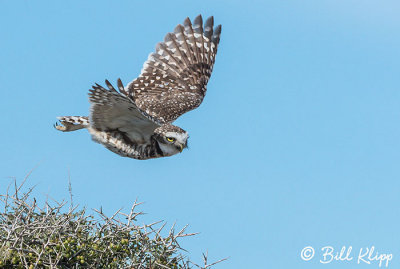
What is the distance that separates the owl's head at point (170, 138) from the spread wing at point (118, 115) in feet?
0.48

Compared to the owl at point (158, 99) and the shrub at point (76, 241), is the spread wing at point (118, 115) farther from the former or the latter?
the shrub at point (76, 241)

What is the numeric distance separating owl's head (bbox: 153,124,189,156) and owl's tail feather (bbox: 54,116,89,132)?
48.9 inches

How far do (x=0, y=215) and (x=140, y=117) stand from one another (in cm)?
421

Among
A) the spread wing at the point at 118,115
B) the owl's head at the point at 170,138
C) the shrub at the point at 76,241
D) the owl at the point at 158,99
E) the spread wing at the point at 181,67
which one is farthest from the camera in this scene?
the spread wing at the point at 181,67

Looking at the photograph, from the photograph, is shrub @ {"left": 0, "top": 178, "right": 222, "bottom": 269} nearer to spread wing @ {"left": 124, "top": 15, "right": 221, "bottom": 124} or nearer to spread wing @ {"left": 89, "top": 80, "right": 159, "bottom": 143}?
spread wing @ {"left": 89, "top": 80, "right": 159, "bottom": 143}

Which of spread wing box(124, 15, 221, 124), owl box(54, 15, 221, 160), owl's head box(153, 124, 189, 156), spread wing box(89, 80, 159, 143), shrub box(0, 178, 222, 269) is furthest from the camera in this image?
spread wing box(124, 15, 221, 124)

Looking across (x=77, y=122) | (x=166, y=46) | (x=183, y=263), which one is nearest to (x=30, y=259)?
(x=183, y=263)

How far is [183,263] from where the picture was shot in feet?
19.0

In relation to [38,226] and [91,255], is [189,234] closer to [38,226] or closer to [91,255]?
[91,255]

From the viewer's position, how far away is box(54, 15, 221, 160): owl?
31.9ft

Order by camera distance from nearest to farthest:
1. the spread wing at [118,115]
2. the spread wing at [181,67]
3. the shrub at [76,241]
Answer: the shrub at [76,241], the spread wing at [118,115], the spread wing at [181,67]

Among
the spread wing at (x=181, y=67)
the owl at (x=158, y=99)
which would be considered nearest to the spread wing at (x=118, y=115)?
the owl at (x=158, y=99)

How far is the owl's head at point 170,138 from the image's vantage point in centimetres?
1025

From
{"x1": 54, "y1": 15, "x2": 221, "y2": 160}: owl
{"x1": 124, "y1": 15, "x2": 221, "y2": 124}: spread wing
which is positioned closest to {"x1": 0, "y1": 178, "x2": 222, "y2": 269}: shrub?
{"x1": 54, "y1": 15, "x2": 221, "y2": 160}: owl
